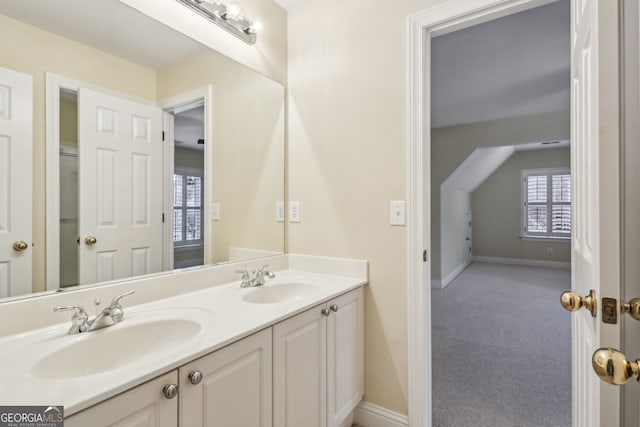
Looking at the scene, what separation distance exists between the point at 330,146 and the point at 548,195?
653 centimetres

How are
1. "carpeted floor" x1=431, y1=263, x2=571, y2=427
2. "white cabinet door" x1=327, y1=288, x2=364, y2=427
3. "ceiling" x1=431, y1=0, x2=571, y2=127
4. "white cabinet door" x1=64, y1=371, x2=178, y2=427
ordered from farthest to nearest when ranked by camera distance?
"ceiling" x1=431, y1=0, x2=571, y2=127
"carpeted floor" x1=431, y1=263, x2=571, y2=427
"white cabinet door" x1=327, y1=288, x2=364, y2=427
"white cabinet door" x1=64, y1=371, x2=178, y2=427

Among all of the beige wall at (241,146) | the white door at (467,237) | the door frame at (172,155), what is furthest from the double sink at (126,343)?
the white door at (467,237)

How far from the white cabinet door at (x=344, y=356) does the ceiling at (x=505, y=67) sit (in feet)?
6.99

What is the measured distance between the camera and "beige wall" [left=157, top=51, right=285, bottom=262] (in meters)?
1.56

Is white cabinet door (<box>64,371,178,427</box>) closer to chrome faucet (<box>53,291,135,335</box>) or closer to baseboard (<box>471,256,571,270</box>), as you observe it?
chrome faucet (<box>53,291,135,335</box>)

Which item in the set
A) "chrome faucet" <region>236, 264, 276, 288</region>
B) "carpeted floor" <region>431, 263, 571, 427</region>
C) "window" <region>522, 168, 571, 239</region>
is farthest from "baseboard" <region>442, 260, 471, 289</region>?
"chrome faucet" <region>236, 264, 276, 288</region>

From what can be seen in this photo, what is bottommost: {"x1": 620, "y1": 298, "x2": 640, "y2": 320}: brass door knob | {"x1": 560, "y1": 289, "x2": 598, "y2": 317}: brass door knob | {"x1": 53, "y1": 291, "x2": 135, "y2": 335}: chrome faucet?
{"x1": 53, "y1": 291, "x2": 135, "y2": 335}: chrome faucet

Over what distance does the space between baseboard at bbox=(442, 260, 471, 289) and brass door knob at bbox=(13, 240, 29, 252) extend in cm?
471

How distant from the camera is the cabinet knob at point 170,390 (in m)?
0.76

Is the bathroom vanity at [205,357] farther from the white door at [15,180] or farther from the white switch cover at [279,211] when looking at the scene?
the white switch cover at [279,211]

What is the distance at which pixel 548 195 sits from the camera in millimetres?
6352

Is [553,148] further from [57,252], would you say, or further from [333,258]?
[57,252]

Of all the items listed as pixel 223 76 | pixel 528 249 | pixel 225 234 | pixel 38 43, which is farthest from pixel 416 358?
pixel 528 249

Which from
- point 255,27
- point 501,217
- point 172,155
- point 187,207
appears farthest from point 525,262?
point 172,155
